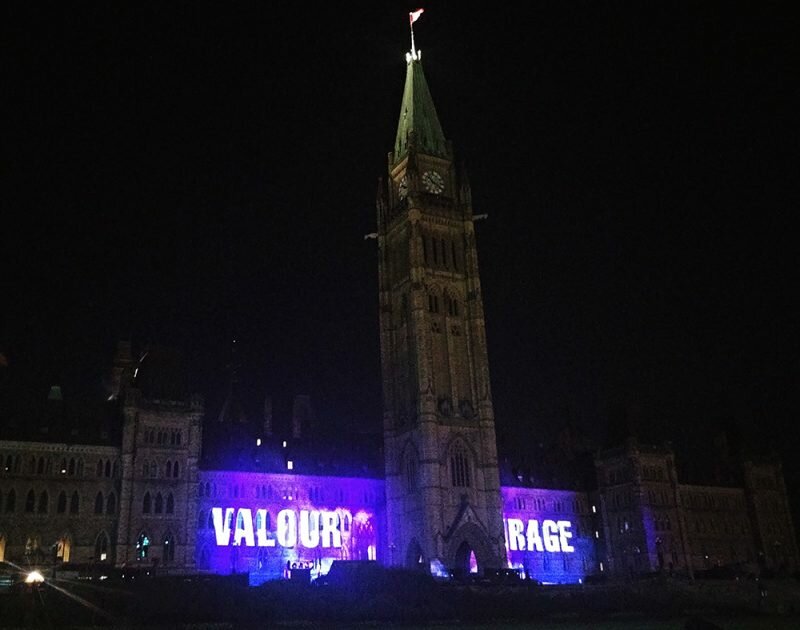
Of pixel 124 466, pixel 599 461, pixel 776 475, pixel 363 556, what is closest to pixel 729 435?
pixel 776 475

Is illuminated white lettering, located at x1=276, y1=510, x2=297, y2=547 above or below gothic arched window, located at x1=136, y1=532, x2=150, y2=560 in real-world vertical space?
above

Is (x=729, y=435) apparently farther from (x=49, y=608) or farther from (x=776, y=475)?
(x=49, y=608)

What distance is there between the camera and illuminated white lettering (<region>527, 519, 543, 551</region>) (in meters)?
102

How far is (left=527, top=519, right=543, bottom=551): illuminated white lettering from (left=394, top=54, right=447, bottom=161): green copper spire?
44.8 meters

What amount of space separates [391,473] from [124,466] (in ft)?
89.2

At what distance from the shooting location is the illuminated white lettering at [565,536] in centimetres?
10512

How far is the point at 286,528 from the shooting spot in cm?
8806

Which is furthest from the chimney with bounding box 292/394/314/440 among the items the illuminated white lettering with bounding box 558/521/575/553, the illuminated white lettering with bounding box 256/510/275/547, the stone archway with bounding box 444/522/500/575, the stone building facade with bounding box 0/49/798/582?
the illuminated white lettering with bounding box 558/521/575/553

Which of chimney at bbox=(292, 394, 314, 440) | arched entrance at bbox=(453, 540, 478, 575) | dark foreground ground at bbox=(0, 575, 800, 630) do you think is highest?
chimney at bbox=(292, 394, 314, 440)

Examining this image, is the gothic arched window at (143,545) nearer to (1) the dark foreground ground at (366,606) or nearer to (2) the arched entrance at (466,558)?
(1) the dark foreground ground at (366,606)

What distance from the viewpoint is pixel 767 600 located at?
239 ft

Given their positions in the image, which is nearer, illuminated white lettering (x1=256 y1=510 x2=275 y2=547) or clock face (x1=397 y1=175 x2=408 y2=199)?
illuminated white lettering (x1=256 y1=510 x2=275 y2=547)

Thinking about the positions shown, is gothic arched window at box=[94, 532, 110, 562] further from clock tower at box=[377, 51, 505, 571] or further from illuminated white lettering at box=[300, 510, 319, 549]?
clock tower at box=[377, 51, 505, 571]

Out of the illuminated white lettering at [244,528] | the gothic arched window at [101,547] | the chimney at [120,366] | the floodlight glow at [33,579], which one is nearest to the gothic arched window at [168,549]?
the gothic arched window at [101,547]
